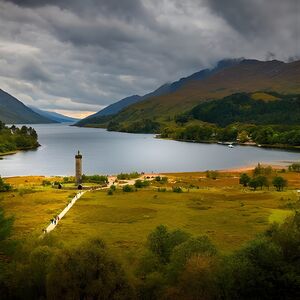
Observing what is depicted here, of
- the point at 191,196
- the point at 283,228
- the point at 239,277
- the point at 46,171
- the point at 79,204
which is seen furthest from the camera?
the point at 46,171

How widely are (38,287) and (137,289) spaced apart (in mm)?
9510

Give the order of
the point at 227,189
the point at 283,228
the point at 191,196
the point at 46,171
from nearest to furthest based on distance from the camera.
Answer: the point at 283,228
the point at 191,196
the point at 227,189
the point at 46,171

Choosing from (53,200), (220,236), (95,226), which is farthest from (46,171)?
(220,236)

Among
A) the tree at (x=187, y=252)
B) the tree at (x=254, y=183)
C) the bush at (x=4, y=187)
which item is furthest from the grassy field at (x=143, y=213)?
the tree at (x=187, y=252)

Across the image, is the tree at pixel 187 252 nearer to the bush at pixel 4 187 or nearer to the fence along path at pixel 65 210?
the fence along path at pixel 65 210

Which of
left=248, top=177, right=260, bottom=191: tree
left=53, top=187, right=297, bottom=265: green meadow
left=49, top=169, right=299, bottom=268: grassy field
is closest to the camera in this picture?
left=49, top=169, right=299, bottom=268: grassy field

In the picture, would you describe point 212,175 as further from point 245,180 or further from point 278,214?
point 278,214

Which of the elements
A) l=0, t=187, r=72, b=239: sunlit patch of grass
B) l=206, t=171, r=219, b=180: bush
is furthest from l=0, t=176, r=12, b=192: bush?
l=206, t=171, r=219, b=180: bush

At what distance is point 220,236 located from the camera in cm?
7325

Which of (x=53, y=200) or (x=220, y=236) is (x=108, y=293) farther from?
(x=53, y=200)

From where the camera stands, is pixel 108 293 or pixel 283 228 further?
pixel 283 228

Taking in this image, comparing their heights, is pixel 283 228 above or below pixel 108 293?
above

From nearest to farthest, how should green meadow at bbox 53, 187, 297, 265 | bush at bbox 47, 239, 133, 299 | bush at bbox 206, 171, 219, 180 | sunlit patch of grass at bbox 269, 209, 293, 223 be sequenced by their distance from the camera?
bush at bbox 47, 239, 133, 299
green meadow at bbox 53, 187, 297, 265
sunlit patch of grass at bbox 269, 209, 293, 223
bush at bbox 206, 171, 219, 180

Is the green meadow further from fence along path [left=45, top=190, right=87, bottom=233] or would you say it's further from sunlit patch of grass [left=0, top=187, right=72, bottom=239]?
sunlit patch of grass [left=0, top=187, right=72, bottom=239]
